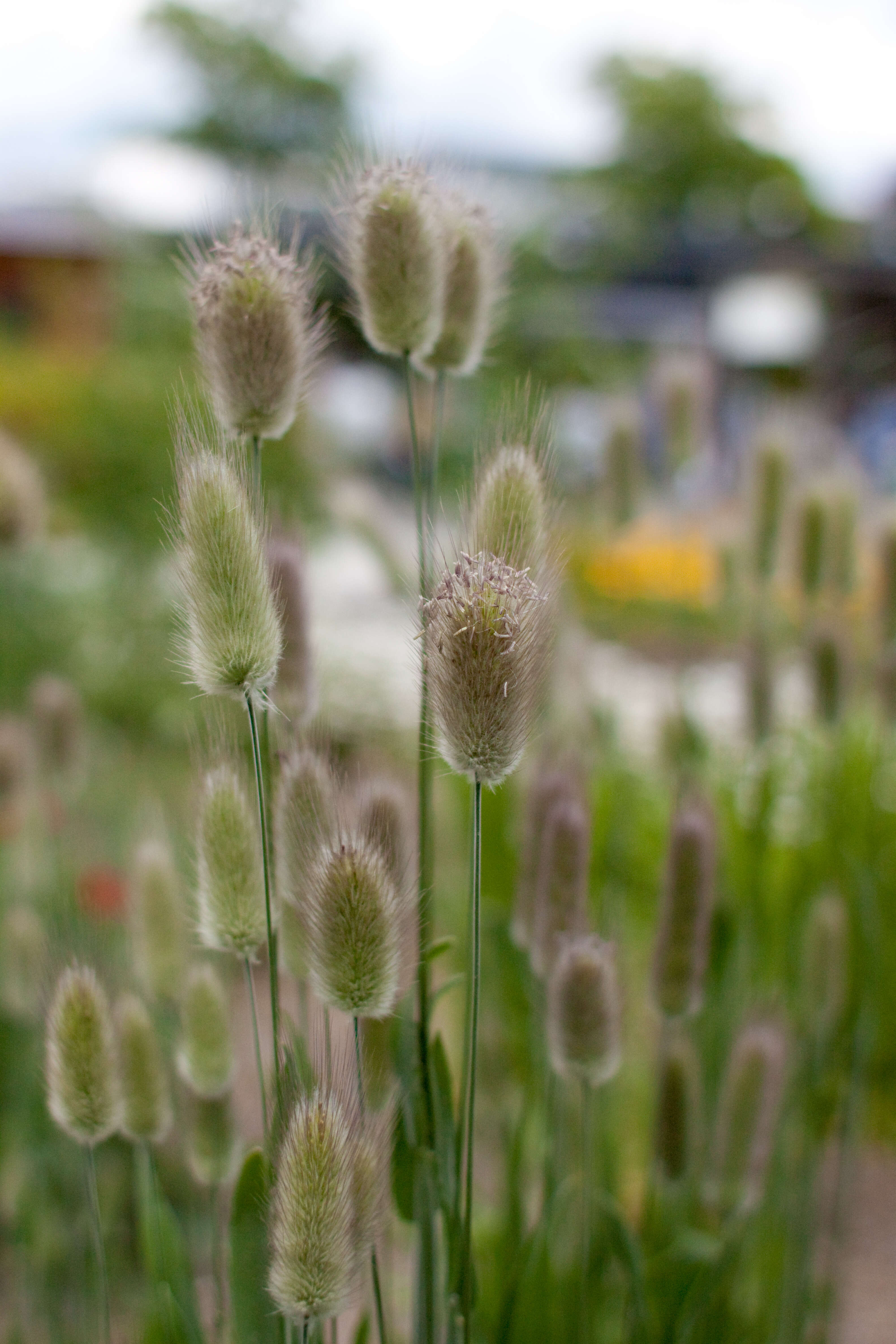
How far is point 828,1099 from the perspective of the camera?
167 centimetres

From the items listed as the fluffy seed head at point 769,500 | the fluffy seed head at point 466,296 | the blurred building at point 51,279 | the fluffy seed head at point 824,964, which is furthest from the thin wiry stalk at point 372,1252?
the blurred building at point 51,279

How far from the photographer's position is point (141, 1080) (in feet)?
2.86

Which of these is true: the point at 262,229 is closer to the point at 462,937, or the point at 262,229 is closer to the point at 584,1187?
the point at 584,1187

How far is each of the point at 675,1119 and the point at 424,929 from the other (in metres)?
0.46

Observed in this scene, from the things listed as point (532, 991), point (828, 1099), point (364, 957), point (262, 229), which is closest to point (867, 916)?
point (828, 1099)

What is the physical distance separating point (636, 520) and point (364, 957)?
1438 millimetres

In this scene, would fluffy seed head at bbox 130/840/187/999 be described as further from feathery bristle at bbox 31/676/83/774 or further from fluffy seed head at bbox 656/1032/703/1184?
feathery bristle at bbox 31/676/83/774

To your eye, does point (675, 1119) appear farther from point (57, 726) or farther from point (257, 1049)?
point (57, 726)

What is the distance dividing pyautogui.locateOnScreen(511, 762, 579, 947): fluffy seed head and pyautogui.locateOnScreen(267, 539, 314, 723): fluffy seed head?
0.28 m

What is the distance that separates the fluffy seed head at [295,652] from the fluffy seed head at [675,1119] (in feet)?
1.94

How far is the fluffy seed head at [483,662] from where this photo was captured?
63 cm

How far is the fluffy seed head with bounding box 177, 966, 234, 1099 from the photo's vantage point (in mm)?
856

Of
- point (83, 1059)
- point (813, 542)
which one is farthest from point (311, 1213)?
point (813, 542)

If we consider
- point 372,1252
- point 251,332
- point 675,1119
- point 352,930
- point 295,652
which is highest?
point 251,332
